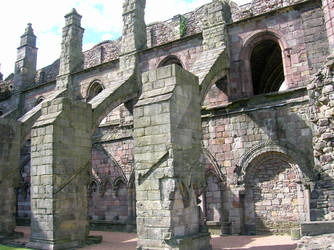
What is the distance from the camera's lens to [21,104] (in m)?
20.8

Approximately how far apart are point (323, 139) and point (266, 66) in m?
8.58

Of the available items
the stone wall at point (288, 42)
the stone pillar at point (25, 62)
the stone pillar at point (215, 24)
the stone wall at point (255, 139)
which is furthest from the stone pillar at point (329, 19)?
the stone pillar at point (25, 62)

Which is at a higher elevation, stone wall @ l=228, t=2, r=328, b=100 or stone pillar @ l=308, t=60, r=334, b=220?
stone wall @ l=228, t=2, r=328, b=100

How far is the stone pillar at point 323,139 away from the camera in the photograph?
28.6 ft

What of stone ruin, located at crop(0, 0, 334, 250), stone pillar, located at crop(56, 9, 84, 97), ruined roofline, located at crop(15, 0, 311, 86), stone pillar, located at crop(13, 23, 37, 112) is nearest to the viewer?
stone ruin, located at crop(0, 0, 334, 250)

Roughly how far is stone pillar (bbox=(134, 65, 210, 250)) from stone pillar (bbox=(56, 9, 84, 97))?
998cm

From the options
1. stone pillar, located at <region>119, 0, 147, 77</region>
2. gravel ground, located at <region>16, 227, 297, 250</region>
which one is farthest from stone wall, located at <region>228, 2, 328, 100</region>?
gravel ground, located at <region>16, 227, 297, 250</region>

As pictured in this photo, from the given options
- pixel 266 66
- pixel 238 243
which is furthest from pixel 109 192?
pixel 266 66

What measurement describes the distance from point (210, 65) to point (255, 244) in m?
5.61

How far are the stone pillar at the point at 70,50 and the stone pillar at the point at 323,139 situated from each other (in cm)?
1200

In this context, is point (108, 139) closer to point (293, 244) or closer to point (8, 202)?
point (8, 202)

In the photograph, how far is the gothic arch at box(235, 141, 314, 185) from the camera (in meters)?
11.0

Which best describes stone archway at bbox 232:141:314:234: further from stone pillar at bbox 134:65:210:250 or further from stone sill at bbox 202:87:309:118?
stone pillar at bbox 134:65:210:250

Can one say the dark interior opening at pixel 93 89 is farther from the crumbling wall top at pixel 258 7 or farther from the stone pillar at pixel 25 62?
the crumbling wall top at pixel 258 7
